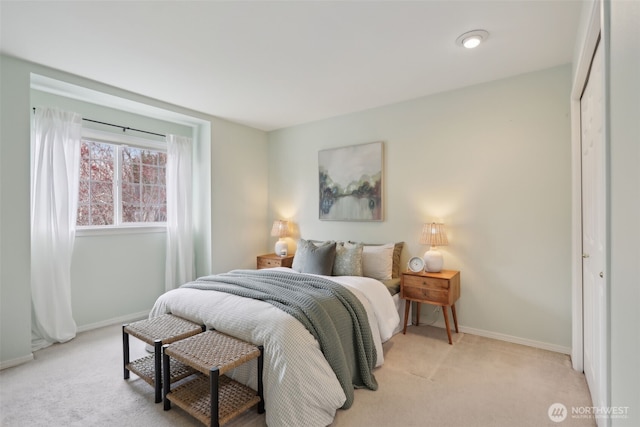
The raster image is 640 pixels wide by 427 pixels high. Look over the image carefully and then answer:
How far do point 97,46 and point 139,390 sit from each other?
8.46 feet

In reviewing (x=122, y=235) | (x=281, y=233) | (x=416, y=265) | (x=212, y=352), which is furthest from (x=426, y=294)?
(x=122, y=235)

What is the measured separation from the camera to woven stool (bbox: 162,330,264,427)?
1.76 metres

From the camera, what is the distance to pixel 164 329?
234 centimetres

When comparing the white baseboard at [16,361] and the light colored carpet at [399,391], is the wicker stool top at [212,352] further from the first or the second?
the white baseboard at [16,361]

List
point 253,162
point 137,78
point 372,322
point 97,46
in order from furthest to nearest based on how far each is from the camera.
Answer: point 253,162, point 137,78, point 372,322, point 97,46

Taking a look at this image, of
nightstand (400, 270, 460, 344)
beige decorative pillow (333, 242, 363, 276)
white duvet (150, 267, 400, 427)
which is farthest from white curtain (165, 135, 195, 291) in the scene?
nightstand (400, 270, 460, 344)

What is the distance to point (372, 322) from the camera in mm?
2646

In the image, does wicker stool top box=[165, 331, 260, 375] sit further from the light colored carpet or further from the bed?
the light colored carpet

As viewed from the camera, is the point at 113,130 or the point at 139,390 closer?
the point at 139,390

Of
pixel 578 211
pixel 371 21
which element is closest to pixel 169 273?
pixel 371 21

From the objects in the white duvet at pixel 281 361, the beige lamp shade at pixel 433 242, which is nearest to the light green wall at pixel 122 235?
the white duvet at pixel 281 361

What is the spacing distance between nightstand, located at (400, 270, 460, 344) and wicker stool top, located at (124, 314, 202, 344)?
1963 millimetres

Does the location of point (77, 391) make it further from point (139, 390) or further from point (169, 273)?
point (169, 273)

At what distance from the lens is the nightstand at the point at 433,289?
3.02m
